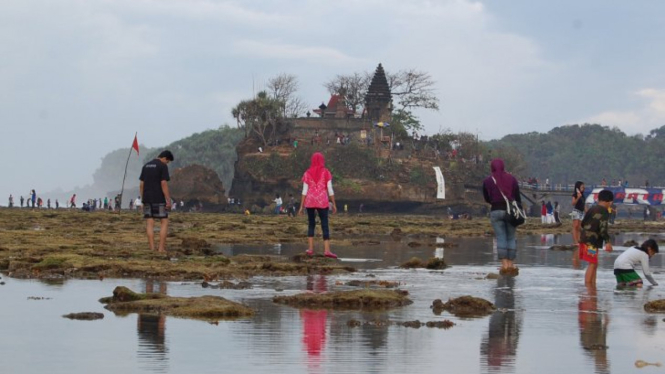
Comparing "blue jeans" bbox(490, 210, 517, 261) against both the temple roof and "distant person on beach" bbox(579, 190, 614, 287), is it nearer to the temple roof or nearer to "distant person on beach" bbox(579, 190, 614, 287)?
"distant person on beach" bbox(579, 190, 614, 287)

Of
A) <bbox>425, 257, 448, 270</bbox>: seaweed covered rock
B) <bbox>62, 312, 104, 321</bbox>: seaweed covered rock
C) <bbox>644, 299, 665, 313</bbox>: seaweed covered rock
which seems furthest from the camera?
<bbox>425, 257, 448, 270</bbox>: seaweed covered rock

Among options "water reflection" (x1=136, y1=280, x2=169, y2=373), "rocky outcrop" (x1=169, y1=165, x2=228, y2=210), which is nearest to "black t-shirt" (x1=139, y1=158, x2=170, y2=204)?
"water reflection" (x1=136, y1=280, x2=169, y2=373)

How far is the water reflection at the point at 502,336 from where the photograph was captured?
740cm

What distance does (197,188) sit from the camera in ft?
299

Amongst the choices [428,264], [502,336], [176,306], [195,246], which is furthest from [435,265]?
[502,336]

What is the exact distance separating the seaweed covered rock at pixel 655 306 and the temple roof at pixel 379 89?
9696cm

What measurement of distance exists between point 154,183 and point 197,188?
7327cm

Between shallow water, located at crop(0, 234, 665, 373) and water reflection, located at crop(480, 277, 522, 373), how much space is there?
13mm

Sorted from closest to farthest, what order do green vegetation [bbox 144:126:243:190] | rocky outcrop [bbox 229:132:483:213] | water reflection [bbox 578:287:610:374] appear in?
water reflection [bbox 578:287:610:374] → rocky outcrop [bbox 229:132:483:213] → green vegetation [bbox 144:126:243:190]

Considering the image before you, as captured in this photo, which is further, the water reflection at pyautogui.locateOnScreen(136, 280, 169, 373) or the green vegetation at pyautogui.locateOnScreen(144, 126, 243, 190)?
the green vegetation at pyautogui.locateOnScreen(144, 126, 243, 190)

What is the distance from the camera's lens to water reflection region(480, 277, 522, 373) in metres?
7.40

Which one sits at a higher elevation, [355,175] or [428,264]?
[355,175]

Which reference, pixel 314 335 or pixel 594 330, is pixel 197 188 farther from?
pixel 314 335

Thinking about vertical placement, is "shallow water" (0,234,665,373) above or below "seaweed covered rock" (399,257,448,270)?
below
